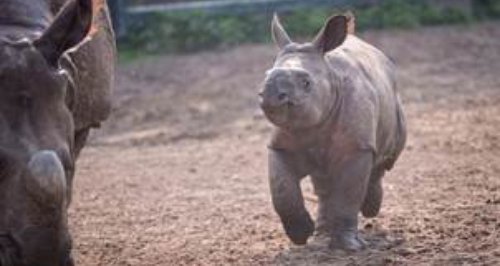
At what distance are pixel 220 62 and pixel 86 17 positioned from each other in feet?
29.5

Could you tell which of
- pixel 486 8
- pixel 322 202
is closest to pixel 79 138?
pixel 322 202

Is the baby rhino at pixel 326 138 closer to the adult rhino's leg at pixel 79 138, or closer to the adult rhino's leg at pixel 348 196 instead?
the adult rhino's leg at pixel 348 196

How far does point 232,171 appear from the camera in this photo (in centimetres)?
877

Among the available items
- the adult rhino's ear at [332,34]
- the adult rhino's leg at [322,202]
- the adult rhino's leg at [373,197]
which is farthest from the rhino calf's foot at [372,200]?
the adult rhino's ear at [332,34]

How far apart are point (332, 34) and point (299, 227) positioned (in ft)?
3.25

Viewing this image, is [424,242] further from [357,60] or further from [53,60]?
[53,60]

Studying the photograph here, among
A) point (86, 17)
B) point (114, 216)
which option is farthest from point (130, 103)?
point (86, 17)

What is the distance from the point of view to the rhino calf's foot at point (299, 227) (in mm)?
5949

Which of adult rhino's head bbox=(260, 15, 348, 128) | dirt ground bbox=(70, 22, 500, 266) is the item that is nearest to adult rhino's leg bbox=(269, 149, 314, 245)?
dirt ground bbox=(70, 22, 500, 266)

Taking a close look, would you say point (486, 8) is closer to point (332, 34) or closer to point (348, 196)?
point (332, 34)

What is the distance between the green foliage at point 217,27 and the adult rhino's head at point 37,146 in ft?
33.1

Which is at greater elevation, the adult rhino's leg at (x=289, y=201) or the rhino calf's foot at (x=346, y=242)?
the adult rhino's leg at (x=289, y=201)

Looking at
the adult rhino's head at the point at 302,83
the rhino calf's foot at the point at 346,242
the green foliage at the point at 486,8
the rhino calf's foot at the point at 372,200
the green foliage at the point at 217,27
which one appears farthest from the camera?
the green foliage at the point at 486,8

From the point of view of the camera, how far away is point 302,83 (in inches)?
227
